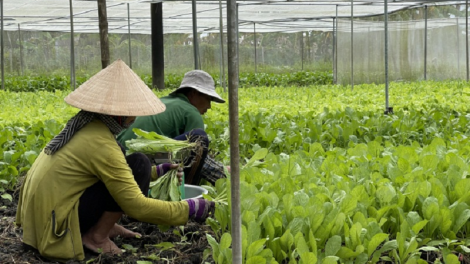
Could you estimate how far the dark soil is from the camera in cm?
316

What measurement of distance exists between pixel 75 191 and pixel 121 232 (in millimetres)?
557

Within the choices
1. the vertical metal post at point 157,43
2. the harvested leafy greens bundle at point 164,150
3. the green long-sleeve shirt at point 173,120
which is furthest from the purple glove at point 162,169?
the vertical metal post at point 157,43

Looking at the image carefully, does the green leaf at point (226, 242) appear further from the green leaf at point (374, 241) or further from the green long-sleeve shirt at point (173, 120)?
the green long-sleeve shirt at point (173, 120)

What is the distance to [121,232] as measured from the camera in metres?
3.53

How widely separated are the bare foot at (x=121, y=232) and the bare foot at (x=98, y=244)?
0.19m

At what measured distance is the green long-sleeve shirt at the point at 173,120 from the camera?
14.1 feet

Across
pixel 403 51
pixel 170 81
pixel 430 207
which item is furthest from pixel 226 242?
pixel 170 81

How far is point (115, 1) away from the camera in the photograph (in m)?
13.9

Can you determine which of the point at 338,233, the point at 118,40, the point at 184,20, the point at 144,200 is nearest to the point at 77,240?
the point at 144,200

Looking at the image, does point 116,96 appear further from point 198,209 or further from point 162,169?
point 162,169

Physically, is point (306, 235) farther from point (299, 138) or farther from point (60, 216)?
point (299, 138)

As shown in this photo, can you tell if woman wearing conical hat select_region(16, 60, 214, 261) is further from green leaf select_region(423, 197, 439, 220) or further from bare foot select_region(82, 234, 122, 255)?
green leaf select_region(423, 197, 439, 220)

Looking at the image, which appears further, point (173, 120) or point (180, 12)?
point (180, 12)

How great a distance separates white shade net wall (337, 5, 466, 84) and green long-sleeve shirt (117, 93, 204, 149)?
1345 centimetres
